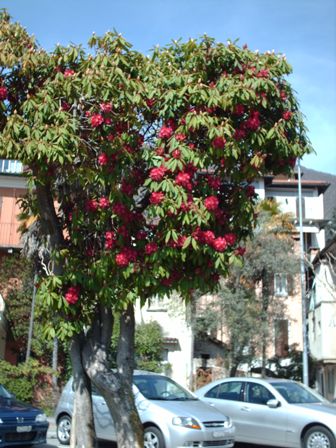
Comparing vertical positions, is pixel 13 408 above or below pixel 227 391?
below

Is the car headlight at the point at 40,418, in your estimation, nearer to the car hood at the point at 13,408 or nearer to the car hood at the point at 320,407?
the car hood at the point at 13,408

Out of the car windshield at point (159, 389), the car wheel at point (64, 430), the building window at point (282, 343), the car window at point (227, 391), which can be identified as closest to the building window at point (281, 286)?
the building window at point (282, 343)

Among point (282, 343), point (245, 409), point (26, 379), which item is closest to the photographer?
point (245, 409)

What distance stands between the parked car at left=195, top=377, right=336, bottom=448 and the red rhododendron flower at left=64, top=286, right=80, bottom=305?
626cm

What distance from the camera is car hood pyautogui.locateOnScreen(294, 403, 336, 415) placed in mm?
12344

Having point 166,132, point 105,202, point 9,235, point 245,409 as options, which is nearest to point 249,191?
point 166,132

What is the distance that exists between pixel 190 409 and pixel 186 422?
1.69 feet

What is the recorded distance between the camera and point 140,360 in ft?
82.8

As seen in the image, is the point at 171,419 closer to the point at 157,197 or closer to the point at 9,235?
the point at 157,197

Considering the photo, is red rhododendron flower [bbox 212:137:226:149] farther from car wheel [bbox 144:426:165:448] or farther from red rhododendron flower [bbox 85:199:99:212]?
car wheel [bbox 144:426:165:448]

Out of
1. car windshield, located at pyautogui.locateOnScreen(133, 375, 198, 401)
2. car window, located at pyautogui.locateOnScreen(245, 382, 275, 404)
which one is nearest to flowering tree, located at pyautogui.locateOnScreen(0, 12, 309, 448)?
car windshield, located at pyautogui.locateOnScreen(133, 375, 198, 401)

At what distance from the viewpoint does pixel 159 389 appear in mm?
12383

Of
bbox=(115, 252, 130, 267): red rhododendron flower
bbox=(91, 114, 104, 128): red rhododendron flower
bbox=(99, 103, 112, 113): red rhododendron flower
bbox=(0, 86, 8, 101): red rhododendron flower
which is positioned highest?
bbox=(0, 86, 8, 101): red rhododendron flower

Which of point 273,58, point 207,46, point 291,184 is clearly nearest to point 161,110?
point 207,46
